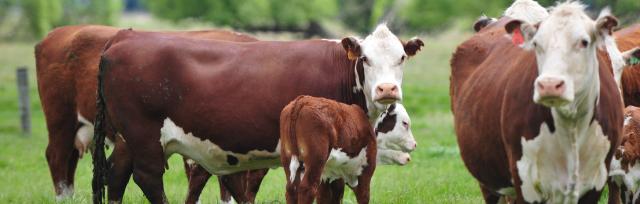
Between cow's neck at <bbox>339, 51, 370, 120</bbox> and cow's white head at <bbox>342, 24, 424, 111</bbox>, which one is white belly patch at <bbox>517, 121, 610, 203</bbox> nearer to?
cow's white head at <bbox>342, 24, 424, 111</bbox>

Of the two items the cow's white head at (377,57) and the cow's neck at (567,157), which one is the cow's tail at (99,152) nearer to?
the cow's white head at (377,57)

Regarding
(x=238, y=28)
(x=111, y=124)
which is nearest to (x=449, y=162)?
(x=111, y=124)

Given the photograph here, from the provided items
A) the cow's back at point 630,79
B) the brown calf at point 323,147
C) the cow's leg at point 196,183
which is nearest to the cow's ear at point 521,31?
the brown calf at point 323,147

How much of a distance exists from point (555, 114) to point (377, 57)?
2.62m

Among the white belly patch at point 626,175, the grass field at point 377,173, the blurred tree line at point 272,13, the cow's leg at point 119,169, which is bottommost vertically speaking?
the blurred tree line at point 272,13

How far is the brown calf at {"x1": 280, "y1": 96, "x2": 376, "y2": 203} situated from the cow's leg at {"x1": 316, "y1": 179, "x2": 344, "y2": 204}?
16 millimetres

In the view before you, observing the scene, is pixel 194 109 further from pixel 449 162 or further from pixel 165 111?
pixel 449 162

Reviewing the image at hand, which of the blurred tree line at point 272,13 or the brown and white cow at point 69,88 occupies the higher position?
the brown and white cow at point 69,88

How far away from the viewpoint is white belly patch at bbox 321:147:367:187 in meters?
8.19

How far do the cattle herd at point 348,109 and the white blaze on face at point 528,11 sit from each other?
0.02 m

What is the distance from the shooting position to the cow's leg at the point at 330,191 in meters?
8.65

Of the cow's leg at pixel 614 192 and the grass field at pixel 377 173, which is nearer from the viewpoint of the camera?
the cow's leg at pixel 614 192

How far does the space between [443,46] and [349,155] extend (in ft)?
144

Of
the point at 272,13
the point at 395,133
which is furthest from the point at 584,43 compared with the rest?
the point at 272,13
